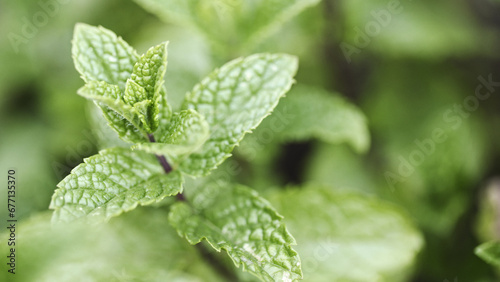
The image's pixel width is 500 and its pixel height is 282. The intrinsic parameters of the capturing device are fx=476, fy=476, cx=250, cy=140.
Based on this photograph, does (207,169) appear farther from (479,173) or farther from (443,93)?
(443,93)

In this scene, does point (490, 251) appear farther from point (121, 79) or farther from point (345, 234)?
point (121, 79)

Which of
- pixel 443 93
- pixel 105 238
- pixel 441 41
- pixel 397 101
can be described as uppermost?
pixel 441 41

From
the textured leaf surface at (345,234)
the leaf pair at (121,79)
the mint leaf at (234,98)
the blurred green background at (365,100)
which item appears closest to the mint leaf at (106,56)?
the leaf pair at (121,79)

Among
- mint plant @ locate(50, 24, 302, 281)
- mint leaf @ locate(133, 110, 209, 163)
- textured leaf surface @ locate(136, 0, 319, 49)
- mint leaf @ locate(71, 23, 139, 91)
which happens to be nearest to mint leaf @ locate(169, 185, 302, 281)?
mint plant @ locate(50, 24, 302, 281)

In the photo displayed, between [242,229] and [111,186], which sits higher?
[242,229]

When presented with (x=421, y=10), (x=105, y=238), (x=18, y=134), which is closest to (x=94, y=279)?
(x=105, y=238)

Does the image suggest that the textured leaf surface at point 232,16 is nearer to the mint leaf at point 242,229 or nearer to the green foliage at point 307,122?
the green foliage at point 307,122

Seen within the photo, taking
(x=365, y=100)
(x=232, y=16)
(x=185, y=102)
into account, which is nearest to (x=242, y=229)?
A: (x=185, y=102)
